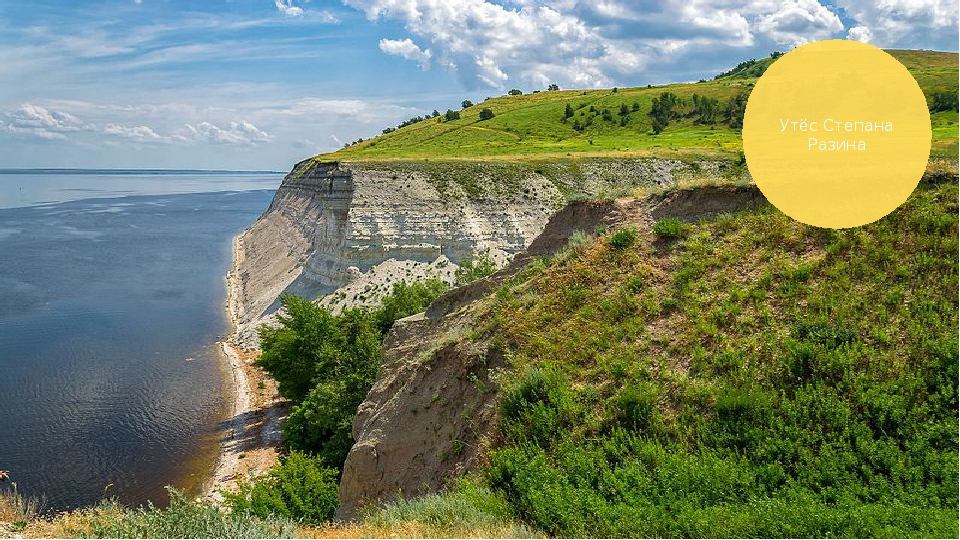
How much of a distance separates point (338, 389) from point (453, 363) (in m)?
9.37

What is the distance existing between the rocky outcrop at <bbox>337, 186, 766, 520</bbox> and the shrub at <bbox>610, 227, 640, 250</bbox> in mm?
561

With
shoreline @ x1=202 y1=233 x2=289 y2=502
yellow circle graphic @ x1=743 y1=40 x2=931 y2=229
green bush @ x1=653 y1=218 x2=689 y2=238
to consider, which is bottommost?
shoreline @ x1=202 y1=233 x2=289 y2=502

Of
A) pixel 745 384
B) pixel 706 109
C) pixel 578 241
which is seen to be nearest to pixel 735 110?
pixel 706 109

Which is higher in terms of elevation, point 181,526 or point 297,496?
point 181,526

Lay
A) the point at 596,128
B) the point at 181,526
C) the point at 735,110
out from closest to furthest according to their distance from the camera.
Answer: the point at 181,526 → the point at 735,110 → the point at 596,128

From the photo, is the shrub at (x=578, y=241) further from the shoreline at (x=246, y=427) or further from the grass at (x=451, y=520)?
the shoreline at (x=246, y=427)

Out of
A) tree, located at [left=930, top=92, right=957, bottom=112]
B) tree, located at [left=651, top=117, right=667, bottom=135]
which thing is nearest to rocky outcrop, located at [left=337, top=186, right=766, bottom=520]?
tree, located at [left=930, top=92, right=957, bottom=112]

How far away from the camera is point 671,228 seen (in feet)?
48.6

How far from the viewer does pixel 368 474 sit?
13.8 m

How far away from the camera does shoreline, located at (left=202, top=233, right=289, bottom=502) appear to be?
2558 cm

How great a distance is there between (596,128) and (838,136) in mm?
75898

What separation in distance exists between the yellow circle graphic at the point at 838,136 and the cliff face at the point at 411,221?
2766 cm

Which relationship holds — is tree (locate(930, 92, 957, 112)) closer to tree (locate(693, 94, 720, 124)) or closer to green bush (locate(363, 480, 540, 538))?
tree (locate(693, 94, 720, 124))

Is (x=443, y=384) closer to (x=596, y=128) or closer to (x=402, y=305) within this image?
(x=402, y=305)
